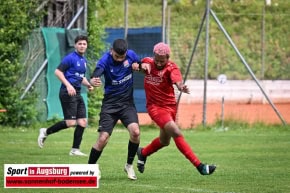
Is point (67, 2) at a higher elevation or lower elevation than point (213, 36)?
higher

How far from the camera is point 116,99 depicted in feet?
46.9

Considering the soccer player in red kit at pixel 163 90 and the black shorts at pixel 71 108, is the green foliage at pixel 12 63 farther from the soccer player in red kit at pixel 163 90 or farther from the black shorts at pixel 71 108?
the soccer player in red kit at pixel 163 90

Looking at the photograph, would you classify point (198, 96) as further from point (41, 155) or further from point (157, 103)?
point (157, 103)

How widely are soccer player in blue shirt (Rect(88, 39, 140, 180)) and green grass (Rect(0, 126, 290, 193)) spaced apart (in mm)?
551

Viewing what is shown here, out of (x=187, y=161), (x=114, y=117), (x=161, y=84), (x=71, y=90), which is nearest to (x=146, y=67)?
(x=161, y=84)

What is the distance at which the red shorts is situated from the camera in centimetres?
1391

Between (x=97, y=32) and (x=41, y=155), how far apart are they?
10.3 m

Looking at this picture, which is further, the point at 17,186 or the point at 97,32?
the point at 97,32

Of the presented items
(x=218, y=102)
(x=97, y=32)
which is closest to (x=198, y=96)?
(x=218, y=102)

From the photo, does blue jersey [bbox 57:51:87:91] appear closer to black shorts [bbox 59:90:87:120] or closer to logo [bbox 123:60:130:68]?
black shorts [bbox 59:90:87:120]

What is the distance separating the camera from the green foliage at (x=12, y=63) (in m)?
25.5

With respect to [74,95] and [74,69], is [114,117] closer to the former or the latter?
[74,95]

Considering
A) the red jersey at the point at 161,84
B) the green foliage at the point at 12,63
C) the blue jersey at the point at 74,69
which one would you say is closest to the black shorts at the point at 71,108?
the blue jersey at the point at 74,69

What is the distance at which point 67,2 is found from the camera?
27.5 meters
